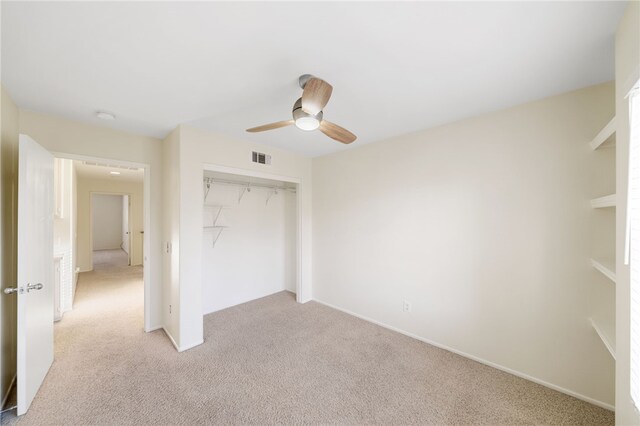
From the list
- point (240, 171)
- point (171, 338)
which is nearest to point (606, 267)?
point (240, 171)

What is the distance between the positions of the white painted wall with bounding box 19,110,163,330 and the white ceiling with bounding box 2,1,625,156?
0.70 ft

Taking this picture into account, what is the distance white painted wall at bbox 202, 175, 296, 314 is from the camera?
3.62 metres

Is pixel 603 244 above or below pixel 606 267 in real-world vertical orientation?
above

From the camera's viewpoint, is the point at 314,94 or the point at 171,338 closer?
the point at 314,94

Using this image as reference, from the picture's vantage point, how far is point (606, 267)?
152cm

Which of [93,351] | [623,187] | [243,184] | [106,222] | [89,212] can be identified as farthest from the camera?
[106,222]

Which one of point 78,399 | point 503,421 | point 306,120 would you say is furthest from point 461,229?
point 78,399

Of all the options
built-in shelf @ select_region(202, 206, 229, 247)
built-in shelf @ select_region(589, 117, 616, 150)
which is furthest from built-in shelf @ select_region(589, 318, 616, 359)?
built-in shelf @ select_region(202, 206, 229, 247)

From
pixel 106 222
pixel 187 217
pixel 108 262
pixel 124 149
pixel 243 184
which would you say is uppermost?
pixel 124 149

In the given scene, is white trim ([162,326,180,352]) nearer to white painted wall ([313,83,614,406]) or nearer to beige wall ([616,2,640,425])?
white painted wall ([313,83,614,406])

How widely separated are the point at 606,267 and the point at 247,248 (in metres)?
3.96

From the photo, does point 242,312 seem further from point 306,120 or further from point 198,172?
point 306,120

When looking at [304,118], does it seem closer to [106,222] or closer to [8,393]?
[8,393]

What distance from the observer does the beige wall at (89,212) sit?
598cm
